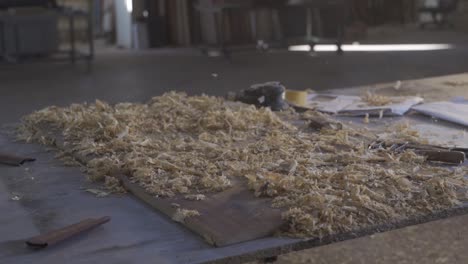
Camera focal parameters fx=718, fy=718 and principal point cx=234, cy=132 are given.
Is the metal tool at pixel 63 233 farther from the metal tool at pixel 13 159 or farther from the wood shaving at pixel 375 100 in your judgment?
the wood shaving at pixel 375 100

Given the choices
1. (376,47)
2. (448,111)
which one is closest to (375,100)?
(448,111)

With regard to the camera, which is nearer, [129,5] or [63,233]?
[63,233]

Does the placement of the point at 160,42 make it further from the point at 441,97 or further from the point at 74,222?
the point at 74,222

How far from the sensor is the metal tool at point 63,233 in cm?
165

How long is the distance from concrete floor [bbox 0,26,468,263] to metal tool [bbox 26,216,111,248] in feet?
6.33

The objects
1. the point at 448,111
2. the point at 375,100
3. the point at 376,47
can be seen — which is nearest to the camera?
the point at 448,111

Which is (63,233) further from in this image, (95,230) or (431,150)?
(431,150)

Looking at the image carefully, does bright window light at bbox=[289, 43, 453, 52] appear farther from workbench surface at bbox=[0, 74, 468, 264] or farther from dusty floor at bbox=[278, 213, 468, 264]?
workbench surface at bbox=[0, 74, 468, 264]

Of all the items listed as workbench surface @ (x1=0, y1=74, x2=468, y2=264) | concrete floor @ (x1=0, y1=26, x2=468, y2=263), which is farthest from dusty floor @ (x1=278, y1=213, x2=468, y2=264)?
workbench surface @ (x1=0, y1=74, x2=468, y2=264)

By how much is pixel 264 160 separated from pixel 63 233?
30.6 inches

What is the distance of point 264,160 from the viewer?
2.27m

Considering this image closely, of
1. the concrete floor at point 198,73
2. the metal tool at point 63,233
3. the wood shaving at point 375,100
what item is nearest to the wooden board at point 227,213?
the metal tool at point 63,233

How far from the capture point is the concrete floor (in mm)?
5840

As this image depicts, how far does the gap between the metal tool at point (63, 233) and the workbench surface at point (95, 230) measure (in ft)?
0.05
